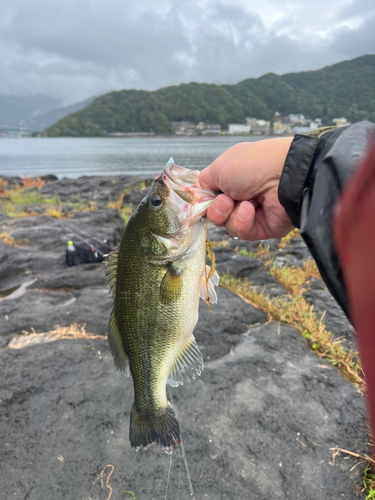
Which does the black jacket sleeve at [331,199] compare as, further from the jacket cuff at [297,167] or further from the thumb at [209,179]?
the thumb at [209,179]

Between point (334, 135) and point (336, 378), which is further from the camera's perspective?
point (336, 378)

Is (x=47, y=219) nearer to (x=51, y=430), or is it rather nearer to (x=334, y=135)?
(x=51, y=430)

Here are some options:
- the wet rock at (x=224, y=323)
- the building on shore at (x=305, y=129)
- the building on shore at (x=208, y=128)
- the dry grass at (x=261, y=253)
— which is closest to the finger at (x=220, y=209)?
the building on shore at (x=305, y=129)

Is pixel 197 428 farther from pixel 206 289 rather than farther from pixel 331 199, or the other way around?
pixel 331 199

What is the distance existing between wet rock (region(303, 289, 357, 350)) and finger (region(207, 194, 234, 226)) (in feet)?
9.98

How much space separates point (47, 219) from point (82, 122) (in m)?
103

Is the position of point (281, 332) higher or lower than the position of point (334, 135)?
lower

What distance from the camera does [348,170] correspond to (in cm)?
112

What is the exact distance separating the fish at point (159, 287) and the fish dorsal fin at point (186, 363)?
0.11m

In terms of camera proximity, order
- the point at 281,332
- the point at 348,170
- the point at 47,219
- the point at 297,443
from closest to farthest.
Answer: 1. the point at 348,170
2. the point at 297,443
3. the point at 281,332
4. the point at 47,219

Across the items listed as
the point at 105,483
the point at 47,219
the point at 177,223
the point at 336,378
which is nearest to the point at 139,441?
the point at 105,483

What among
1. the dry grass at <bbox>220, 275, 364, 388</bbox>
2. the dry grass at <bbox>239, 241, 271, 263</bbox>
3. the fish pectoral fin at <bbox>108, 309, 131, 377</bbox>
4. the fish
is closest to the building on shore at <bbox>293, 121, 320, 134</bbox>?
the fish

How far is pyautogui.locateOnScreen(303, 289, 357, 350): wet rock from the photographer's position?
481cm

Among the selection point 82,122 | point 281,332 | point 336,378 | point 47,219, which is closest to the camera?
point 336,378
